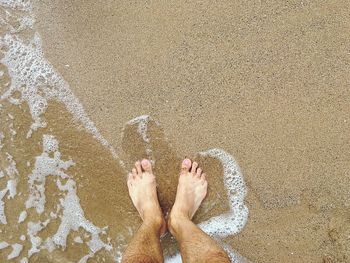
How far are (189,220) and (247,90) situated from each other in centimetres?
77

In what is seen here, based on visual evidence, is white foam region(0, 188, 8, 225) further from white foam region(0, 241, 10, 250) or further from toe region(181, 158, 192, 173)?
toe region(181, 158, 192, 173)

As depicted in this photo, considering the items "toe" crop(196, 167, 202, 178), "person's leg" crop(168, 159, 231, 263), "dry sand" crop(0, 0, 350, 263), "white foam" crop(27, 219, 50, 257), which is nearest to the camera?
"person's leg" crop(168, 159, 231, 263)

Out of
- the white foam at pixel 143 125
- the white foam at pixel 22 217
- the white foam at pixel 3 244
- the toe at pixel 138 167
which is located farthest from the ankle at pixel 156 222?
the white foam at pixel 3 244

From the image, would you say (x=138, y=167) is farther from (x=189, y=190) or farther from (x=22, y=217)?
(x=22, y=217)

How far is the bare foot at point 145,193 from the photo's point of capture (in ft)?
8.10

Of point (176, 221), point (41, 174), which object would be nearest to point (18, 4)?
point (41, 174)

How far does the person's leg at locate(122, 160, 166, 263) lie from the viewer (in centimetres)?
227

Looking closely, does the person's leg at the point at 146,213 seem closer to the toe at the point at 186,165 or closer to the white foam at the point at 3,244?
the toe at the point at 186,165

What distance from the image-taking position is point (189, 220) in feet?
7.96

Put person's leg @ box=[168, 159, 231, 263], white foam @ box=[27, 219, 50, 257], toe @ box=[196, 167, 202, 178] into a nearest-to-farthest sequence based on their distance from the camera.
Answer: person's leg @ box=[168, 159, 231, 263]
toe @ box=[196, 167, 202, 178]
white foam @ box=[27, 219, 50, 257]

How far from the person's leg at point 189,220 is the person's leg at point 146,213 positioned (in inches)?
3.8

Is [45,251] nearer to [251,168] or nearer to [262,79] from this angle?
[251,168]

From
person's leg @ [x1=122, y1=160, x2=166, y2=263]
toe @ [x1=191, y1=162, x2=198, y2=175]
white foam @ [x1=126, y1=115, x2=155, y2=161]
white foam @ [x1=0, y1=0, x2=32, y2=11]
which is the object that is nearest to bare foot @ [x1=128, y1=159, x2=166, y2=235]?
person's leg @ [x1=122, y1=160, x2=166, y2=263]

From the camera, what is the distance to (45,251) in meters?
2.61
